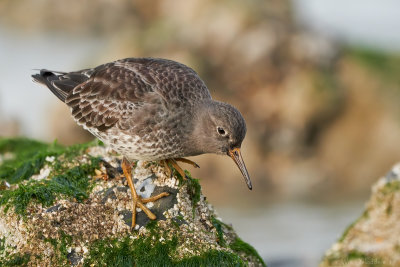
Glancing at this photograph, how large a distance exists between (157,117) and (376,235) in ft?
9.68

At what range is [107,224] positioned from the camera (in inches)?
255

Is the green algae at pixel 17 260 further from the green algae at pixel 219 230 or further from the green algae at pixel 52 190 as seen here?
the green algae at pixel 219 230

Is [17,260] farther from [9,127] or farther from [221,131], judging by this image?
[9,127]

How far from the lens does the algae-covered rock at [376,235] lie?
20.3ft

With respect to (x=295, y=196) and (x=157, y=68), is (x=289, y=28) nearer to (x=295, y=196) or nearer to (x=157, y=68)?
(x=295, y=196)

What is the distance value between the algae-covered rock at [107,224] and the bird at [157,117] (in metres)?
0.20

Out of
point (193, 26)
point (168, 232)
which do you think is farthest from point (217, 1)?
point (168, 232)

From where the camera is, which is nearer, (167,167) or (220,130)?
(220,130)

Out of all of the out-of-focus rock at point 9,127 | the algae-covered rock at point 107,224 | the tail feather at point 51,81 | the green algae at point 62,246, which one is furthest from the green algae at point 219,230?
the out-of-focus rock at point 9,127

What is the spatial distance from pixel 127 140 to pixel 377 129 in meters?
15.2

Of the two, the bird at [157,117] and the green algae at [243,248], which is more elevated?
the bird at [157,117]

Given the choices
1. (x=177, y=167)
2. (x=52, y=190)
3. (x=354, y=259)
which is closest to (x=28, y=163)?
(x=52, y=190)

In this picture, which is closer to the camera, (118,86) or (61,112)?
(118,86)

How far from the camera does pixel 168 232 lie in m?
6.38
